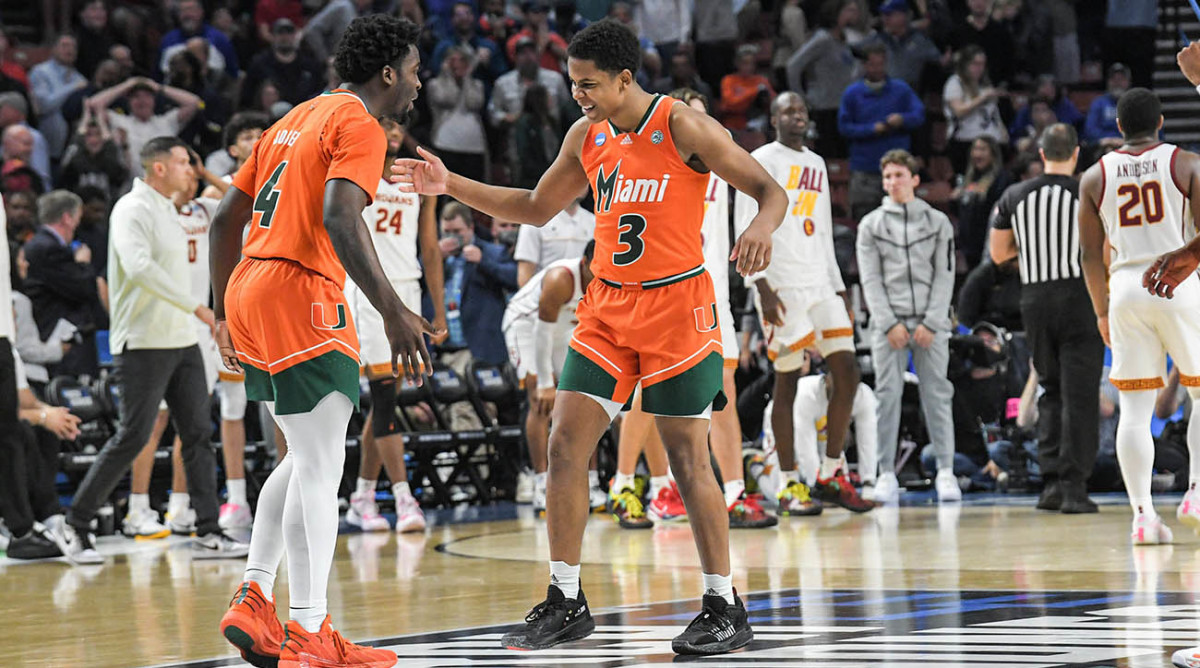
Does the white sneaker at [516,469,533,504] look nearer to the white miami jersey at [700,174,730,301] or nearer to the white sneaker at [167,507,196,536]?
the white sneaker at [167,507,196,536]

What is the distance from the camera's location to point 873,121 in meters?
15.1

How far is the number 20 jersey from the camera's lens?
5227mm

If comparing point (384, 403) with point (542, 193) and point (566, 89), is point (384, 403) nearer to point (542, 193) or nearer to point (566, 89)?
point (542, 193)

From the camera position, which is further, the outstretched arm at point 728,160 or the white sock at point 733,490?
the white sock at point 733,490

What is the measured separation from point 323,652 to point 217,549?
426cm

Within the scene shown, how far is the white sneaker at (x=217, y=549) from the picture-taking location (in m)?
8.56

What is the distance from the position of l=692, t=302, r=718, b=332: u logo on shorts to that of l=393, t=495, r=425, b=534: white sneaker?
492 cm

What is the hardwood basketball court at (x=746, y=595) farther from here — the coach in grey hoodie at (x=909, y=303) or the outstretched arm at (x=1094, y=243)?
the coach in grey hoodie at (x=909, y=303)

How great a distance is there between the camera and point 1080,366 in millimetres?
9727

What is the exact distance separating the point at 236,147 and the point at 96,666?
15.0 ft

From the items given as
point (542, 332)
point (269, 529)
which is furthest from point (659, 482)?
point (269, 529)

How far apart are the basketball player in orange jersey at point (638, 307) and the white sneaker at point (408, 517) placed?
4.73 meters

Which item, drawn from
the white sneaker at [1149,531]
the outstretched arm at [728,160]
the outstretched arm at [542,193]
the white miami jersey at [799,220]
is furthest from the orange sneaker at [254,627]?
the white miami jersey at [799,220]

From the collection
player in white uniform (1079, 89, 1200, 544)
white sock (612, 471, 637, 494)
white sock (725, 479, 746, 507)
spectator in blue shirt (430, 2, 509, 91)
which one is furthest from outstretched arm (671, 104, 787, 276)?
spectator in blue shirt (430, 2, 509, 91)
